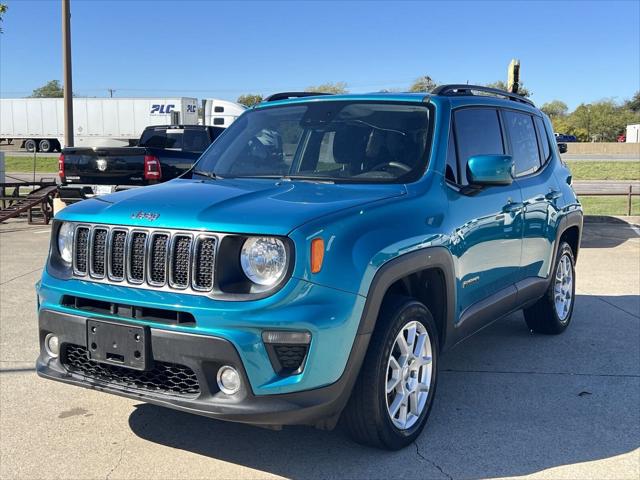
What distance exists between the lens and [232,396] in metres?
3.01

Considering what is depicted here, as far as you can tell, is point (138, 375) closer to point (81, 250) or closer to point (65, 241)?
point (81, 250)

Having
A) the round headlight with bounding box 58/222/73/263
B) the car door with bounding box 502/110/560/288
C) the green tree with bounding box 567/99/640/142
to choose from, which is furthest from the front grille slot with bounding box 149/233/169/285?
the green tree with bounding box 567/99/640/142

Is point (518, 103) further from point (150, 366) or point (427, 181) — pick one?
point (150, 366)

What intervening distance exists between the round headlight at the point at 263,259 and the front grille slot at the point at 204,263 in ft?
0.46

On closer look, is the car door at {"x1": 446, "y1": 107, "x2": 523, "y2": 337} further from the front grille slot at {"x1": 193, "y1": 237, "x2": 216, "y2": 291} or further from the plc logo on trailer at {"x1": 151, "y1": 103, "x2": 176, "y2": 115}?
the plc logo on trailer at {"x1": 151, "y1": 103, "x2": 176, "y2": 115}

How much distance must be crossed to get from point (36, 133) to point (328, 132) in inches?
1763

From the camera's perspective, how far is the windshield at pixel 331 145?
13.5 ft

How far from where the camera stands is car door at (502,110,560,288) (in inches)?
202

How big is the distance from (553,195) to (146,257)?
3736mm

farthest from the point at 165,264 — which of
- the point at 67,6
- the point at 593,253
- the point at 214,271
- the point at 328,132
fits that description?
the point at 67,6

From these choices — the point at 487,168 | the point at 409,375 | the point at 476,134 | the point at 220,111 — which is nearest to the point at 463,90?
the point at 476,134

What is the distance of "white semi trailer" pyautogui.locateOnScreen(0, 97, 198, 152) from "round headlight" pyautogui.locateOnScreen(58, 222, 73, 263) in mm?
34324

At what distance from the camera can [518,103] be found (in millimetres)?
5590

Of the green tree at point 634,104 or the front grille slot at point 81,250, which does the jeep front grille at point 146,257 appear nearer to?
the front grille slot at point 81,250
